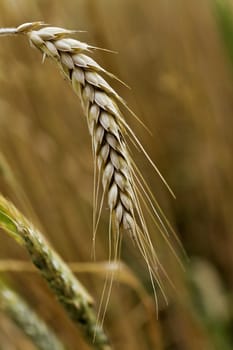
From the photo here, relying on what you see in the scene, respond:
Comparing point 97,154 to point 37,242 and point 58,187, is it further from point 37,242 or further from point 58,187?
point 58,187

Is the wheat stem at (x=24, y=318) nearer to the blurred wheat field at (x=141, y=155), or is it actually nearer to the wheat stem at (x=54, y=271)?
the wheat stem at (x=54, y=271)

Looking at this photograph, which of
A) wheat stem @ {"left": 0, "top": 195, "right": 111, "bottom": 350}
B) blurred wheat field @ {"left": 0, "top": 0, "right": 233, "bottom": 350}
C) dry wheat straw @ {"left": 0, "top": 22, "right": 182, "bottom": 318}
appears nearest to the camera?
dry wheat straw @ {"left": 0, "top": 22, "right": 182, "bottom": 318}

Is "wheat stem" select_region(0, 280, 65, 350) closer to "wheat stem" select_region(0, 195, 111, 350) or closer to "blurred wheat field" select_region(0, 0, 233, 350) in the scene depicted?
"wheat stem" select_region(0, 195, 111, 350)

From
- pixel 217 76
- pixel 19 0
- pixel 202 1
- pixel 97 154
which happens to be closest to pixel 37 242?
pixel 97 154

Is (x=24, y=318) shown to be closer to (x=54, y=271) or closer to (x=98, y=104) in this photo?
(x=54, y=271)

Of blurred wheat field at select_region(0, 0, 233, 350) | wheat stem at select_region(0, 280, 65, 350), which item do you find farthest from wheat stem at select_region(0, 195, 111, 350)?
blurred wheat field at select_region(0, 0, 233, 350)
